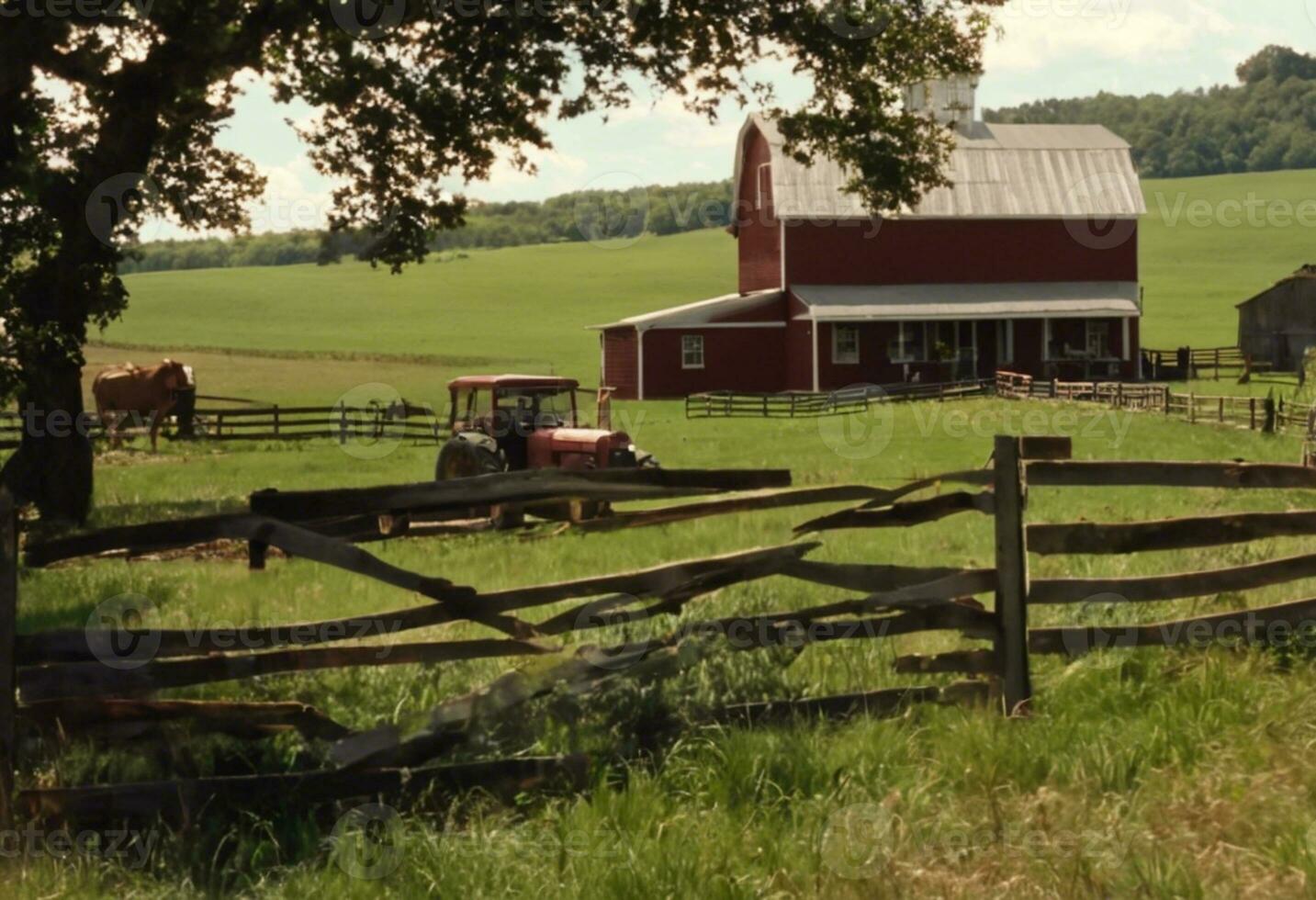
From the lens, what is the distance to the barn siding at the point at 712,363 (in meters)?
54.6

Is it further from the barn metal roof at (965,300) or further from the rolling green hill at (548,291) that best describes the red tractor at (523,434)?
the rolling green hill at (548,291)

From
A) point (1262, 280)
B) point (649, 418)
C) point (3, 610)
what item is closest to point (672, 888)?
point (3, 610)

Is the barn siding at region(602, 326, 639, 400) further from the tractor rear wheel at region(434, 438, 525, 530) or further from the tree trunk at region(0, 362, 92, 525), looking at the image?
the tractor rear wheel at region(434, 438, 525, 530)

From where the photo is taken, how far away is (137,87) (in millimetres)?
20438

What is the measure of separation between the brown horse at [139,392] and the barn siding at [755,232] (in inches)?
1010

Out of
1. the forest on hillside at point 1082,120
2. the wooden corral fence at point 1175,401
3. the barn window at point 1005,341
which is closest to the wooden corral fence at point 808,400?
the wooden corral fence at point 1175,401

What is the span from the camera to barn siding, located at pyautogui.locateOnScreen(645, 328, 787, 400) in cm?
5456

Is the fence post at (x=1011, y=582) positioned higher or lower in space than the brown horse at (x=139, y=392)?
lower

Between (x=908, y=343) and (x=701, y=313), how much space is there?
7.33 meters

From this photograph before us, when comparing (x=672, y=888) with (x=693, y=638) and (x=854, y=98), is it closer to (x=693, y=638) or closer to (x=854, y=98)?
(x=693, y=638)

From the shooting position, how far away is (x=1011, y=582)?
7762 mm

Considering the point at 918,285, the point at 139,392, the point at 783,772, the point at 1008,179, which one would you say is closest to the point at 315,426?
the point at 139,392

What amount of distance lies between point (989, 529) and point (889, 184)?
7.29 m

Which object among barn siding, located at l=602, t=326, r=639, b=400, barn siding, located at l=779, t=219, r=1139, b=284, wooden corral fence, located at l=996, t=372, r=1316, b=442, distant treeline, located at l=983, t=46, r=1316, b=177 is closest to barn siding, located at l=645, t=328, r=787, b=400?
barn siding, located at l=602, t=326, r=639, b=400
